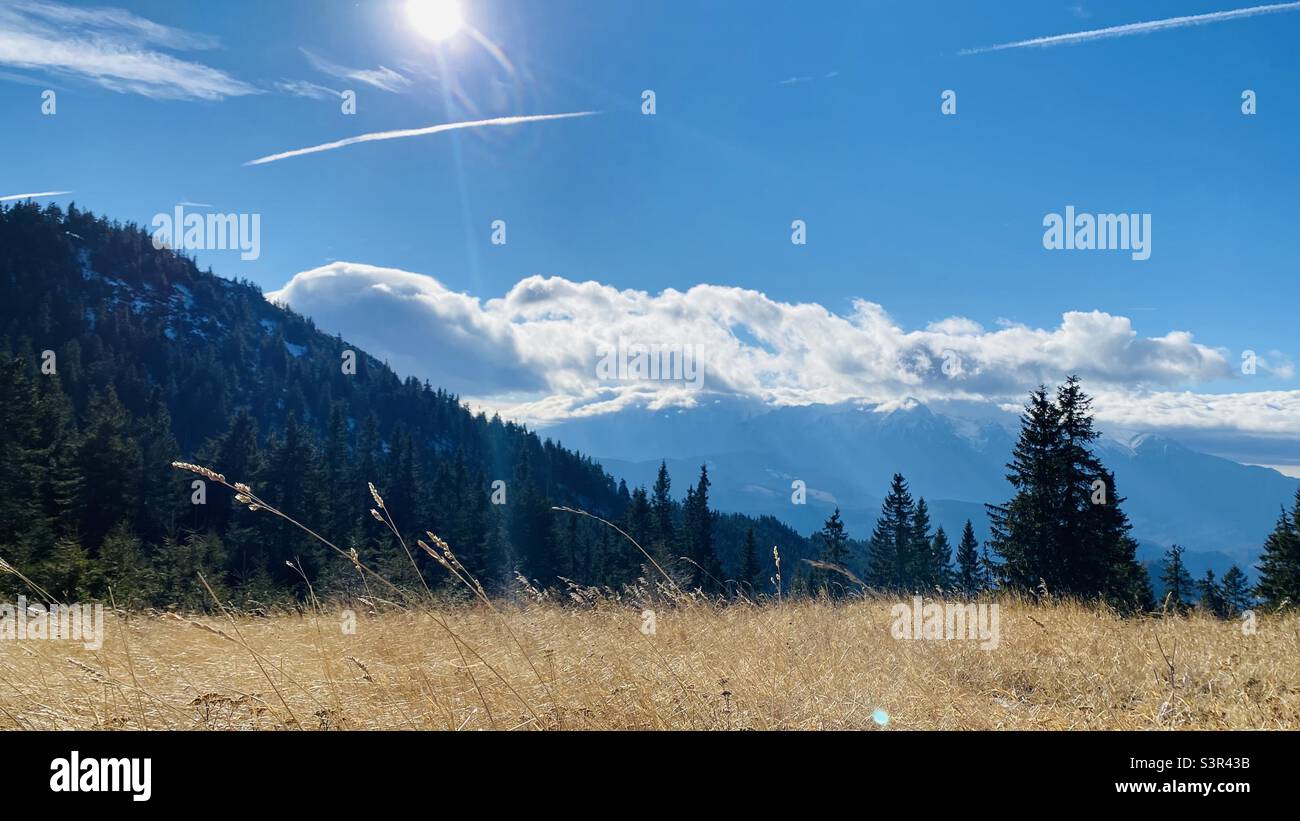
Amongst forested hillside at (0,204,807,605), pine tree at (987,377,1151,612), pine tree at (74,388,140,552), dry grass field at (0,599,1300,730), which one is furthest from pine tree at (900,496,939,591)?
pine tree at (74,388,140,552)

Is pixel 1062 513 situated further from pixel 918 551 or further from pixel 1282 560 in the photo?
pixel 918 551

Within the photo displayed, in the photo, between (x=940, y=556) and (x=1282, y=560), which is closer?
(x=1282, y=560)

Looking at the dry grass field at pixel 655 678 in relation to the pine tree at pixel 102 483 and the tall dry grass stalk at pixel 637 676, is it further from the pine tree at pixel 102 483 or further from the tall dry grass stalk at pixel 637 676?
the pine tree at pixel 102 483

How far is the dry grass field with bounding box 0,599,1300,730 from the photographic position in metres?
3.99

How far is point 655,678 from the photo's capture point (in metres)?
4.72

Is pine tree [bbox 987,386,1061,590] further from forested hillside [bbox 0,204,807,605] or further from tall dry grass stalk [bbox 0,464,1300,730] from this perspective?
tall dry grass stalk [bbox 0,464,1300,730]

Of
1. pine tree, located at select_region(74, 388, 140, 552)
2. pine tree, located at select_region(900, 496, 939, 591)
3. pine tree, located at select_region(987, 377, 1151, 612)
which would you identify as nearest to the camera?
pine tree, located at select_region(987, 377, 1151, 612)

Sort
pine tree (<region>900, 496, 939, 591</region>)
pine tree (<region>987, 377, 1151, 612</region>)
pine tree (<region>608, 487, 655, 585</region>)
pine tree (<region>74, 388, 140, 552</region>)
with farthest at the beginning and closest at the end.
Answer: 1. pine tree (<region>900, 496, 939, 591</region>)
2. pine tree (<region>608, 487, 655, 585</region>)
3. pine tree (<region>74, 388, 140, 552</region>)
4. pine tree (<region>987, 377, 1151, 612</region>)

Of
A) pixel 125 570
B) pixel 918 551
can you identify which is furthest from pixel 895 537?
pixel 125 570

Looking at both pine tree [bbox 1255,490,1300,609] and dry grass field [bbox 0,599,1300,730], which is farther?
pine tree [bbox 1255,490,1300,609]

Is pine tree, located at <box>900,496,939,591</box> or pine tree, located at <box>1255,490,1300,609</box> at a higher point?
pine tree, located at <box>1255,490,1300,609</box>

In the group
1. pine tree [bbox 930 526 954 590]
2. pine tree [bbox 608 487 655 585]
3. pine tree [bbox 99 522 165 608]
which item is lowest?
pine tree [bbox 930 526 954 590]

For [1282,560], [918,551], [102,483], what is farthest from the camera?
[918,551]

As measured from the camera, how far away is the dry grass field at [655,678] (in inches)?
157
